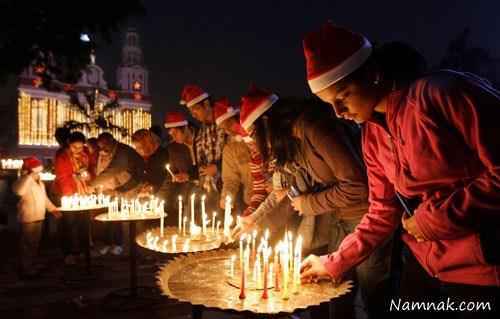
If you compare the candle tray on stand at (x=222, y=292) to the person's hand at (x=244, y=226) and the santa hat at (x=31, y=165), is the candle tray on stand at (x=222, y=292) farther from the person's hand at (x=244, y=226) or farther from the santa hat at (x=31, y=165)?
the santa hat at (x=31, y=165)

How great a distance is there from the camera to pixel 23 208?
728 centimetres

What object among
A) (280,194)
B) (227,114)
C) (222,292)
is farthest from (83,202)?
(222,292)

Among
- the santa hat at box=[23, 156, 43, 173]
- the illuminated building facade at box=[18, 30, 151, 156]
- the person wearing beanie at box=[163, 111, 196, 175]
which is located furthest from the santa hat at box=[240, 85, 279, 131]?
the illuminated building facade at box=[18, 30, 151, 156]

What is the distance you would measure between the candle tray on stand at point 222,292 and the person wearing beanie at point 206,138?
12.7 feet

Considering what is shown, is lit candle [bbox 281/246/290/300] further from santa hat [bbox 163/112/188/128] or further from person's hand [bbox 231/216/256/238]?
santa hat [bbox 163/112/188/128]

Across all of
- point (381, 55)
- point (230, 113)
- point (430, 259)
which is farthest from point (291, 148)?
point (230, 113)

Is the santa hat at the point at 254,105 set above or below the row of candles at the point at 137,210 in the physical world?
above

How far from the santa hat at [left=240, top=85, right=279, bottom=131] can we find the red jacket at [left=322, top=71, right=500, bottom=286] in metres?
1.55

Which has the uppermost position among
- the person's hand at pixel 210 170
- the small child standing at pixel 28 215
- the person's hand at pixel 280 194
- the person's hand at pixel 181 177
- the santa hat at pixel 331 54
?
the santa hat at pixel 331 54

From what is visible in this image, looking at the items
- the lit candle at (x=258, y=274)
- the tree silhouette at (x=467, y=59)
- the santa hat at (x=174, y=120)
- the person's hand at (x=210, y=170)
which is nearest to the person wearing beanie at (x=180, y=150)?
the santa hat at (x=174, y=120)

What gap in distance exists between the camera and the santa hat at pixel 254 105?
11.9 ft

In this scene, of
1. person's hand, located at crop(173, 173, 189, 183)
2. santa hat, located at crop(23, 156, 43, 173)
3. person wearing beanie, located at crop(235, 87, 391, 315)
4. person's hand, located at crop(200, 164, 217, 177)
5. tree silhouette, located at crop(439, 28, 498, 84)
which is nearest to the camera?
person wearing beanie, located at crop(235, 87, 391, 315)

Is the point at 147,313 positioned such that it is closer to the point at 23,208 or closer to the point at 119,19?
the point at 23,208

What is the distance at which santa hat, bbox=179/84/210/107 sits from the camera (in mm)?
6680
